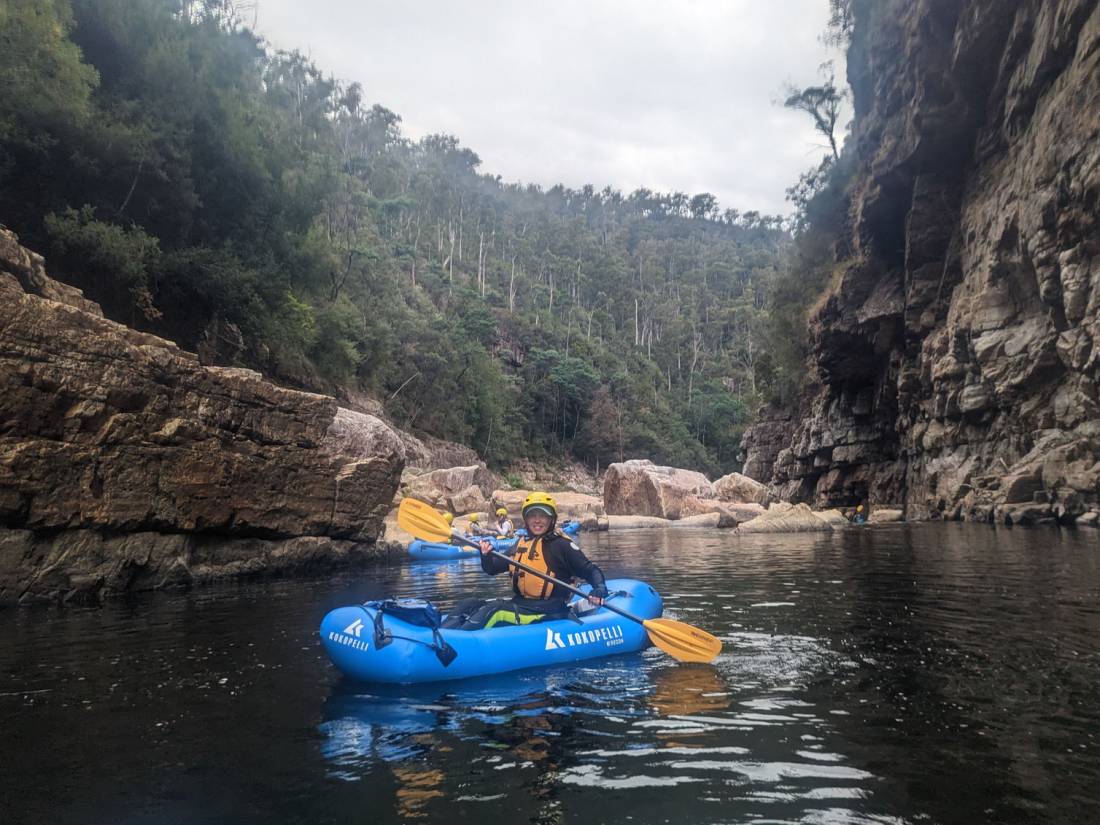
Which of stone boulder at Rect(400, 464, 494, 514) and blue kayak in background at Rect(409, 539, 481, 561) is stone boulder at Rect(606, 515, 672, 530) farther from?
blue kayak in background at Rect(409, 539, 481, 561)

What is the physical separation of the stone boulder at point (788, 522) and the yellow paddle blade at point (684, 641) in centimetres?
1432

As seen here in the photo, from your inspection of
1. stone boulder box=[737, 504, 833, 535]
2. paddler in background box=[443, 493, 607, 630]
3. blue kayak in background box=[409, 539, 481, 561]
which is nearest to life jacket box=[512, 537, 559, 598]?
paddler in background box=[443, 493, 607, 630]

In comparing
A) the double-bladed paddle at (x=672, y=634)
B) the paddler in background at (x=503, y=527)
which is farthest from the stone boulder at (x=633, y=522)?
the double-bladed paddle at (x=672, y=634)

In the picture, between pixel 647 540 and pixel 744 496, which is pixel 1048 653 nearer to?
pixel 647 540

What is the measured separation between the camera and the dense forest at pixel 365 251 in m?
13.6

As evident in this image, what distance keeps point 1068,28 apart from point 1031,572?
10689mm

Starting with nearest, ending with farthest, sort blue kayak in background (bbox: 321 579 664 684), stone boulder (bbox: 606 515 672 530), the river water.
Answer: the river water < blue kayak in background (bbox: 321 579 664 684) < stone boulder (bbox: 606 515 672 530)

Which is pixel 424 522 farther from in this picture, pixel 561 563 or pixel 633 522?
pixel 633 522

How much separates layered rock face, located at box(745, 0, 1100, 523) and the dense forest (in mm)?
7881

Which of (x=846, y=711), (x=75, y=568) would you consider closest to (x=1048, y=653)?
(x=846, y=711)

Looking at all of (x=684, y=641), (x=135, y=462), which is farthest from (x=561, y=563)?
(x=135, y=462)

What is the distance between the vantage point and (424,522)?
6.92 meters

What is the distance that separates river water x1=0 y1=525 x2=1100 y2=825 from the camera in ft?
9.09

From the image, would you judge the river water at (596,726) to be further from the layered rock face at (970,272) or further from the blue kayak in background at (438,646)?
the layered rock face at (970,272)
